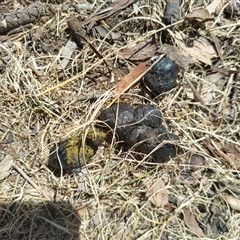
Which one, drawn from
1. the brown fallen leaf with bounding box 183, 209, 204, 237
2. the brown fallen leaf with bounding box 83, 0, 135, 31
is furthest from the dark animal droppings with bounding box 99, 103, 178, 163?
the brown fallen leaf with bounding box 83, 0, 135, 31

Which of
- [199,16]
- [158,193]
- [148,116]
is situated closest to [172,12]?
[199,16]

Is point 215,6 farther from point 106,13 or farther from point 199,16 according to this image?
point 106,13

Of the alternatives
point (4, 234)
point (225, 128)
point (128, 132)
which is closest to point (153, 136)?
point (128, 132)

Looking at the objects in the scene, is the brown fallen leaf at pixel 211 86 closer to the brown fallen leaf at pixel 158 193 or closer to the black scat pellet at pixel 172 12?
the black scat pellet at pixel 172 12

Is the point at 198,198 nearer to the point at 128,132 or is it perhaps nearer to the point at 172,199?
the point at 172,199

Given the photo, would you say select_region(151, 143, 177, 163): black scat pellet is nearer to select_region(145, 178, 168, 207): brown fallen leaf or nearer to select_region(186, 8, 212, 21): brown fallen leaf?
select_region(145, 178, 168, 207): brown fallen leaf

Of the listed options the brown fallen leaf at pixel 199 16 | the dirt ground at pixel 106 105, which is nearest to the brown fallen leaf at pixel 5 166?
the dirt ground at pixel 106 105
